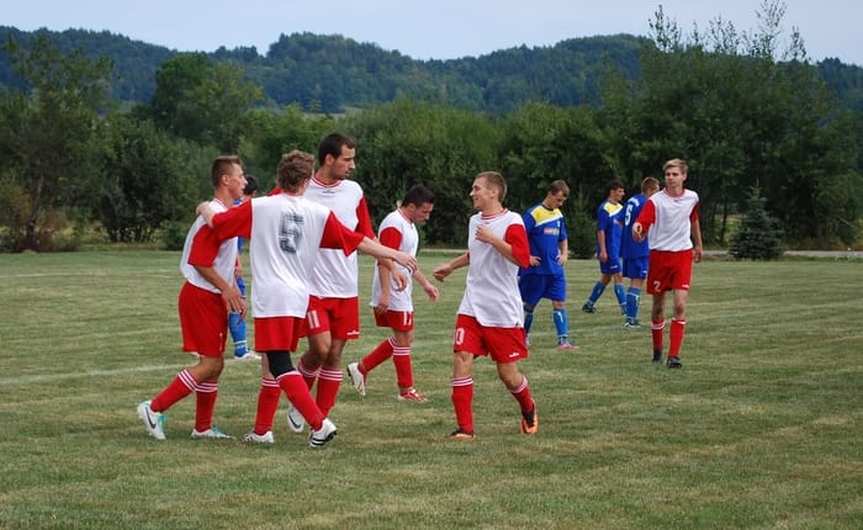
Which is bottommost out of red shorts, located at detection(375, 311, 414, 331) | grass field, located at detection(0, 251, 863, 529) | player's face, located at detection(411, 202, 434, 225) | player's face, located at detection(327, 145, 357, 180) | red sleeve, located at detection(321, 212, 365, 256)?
grass field, located at detection(0, 251, 863, 529)

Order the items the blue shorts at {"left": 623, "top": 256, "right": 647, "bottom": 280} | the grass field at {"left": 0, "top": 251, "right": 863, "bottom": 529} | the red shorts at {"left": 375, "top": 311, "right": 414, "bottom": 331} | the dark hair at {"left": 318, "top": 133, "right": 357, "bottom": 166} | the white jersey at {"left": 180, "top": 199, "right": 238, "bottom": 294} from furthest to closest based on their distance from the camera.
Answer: the blue shorts at {"left": 623, "top": 256, "right": 647, "bottom": 280} → the red shorts at {"left": 375, "top": 311, "right": 414, "bottom": 331} → the dark hair at {"left": 318, "top": 133, "right": 357, "bottom": 166} → the white jersey at {"left": 180, "top": 199, "right": 238, "bottom": 294} → the grass field at {"left": 0, "top": 251, "right": 863, "bottom": 529}

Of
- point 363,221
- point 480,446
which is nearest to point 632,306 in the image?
point 363,221

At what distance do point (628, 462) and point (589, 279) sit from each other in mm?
21740

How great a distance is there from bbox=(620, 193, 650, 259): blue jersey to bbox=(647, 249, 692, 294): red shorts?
4.34 m

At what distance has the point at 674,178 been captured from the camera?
47.1 ft

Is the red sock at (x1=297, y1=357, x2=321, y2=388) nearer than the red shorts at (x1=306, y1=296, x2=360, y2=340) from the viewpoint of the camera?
No

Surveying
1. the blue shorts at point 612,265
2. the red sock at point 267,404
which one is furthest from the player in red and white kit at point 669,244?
the red sock at point 267,404

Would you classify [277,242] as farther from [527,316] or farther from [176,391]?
[527,316]

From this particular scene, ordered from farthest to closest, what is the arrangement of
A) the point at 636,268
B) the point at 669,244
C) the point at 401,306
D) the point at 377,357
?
1. the point at 636,268
2. the point at 669,244
3. the point at 377,357
4. the point at 401,306

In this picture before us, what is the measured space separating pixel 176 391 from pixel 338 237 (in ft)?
5.29

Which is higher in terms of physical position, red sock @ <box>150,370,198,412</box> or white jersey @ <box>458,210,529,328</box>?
white jersey @ <box>458,210,529,328</box>

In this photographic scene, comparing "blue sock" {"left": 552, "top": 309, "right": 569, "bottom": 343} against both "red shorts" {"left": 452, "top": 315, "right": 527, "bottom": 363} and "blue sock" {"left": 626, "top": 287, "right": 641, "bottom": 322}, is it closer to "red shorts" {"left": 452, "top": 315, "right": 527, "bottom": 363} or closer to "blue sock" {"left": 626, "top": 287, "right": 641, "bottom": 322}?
"blue sock" {"left": 626, "top": 287, "right": 641, "bottom": 322}

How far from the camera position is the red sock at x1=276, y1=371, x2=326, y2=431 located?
893 centimetres

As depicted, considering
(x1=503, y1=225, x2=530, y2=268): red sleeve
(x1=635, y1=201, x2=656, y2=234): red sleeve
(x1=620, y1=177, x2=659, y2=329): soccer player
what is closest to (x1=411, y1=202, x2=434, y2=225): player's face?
(x1=503, y1=225, x2=530, y2=268): red sleeve
